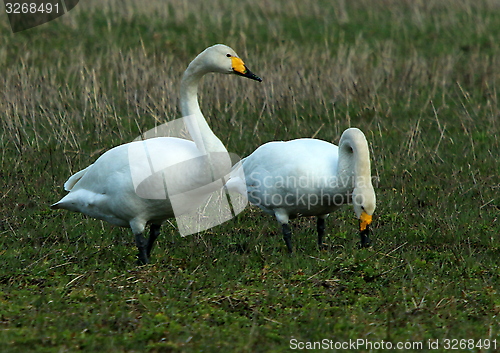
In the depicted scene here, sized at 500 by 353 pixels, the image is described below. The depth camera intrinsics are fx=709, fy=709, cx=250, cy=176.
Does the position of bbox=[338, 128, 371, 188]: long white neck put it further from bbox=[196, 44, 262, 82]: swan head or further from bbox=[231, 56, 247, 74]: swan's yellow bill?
bbox=[231, 56, 247, 74]: swan's yellow bill

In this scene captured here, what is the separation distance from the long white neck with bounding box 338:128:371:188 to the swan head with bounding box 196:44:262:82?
2.99ft

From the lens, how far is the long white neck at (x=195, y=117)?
5566mm

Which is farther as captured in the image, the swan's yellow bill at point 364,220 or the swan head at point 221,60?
the swan head at point 221,60

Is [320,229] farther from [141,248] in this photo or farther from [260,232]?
[141,248]

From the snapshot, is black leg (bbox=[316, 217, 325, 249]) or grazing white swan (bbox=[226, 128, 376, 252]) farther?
black leg (bbox=[316, 217, 325, 249])

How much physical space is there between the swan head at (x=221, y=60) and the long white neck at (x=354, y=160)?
2.99 feet

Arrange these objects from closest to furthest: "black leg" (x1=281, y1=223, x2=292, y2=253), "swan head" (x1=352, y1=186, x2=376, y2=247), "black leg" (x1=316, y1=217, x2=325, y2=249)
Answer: "swan head" (x1=352, y1=186, x2=376, y2=247), "black leg" (x1=281, y1=223, x2=292, y2=253), "black leg" (x1=316, y1=217, x2=325, y2=249)

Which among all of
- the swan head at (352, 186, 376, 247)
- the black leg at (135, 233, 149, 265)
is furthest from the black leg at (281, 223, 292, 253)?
the black leg at (135, 233, 149, 265)

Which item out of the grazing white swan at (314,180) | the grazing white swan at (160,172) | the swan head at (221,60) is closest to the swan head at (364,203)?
the grazing white swan at (314,180)

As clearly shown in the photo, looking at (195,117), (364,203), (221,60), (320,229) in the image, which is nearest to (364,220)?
(364,203)

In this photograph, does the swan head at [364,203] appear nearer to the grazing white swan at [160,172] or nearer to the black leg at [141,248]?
the grazing white swan at [160,172]

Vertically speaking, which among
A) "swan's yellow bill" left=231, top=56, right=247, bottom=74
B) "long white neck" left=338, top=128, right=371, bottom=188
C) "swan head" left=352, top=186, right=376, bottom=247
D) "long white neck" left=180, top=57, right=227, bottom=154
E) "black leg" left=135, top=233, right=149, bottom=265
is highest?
"swan's yellow bill" left=231, top=56, right=247, bottom=74

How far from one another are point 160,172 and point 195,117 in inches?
24.3

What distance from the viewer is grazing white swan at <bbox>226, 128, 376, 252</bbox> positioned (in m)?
5.67
